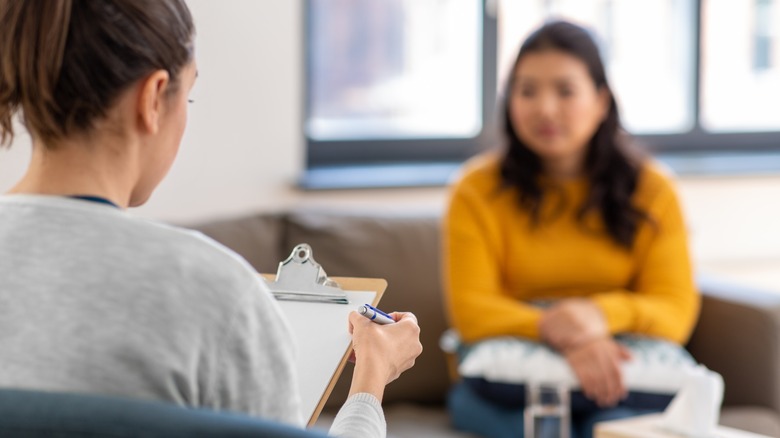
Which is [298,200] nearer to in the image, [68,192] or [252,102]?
[252,102]

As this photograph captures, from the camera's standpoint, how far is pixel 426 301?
2666mm

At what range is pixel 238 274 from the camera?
875 mm

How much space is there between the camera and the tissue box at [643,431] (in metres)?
2.00

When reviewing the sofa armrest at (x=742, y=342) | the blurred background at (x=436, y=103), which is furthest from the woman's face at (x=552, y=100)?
the sofa armrest at (x=742, y=342)

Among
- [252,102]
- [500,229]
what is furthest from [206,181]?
[500,229]

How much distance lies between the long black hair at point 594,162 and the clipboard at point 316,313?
4.85 feet

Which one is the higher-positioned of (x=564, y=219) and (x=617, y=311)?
(x=564, y=219)

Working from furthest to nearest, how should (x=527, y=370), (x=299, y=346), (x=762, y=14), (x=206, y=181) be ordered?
1. (x=762, y=14)
2. (x=206, y=181)
3. (x=527, y=370)
4. (x=299, y=346)

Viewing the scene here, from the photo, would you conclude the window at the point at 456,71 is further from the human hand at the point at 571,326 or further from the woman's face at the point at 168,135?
the woman's face at the point at 168,135

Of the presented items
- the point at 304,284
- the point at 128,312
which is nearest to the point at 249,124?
the point at 304,284

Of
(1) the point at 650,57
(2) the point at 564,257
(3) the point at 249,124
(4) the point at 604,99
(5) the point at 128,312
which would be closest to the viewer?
(5) the point at 128,312

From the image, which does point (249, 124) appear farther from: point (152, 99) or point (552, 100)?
point (152, 99)

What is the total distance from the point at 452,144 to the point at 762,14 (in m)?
1.25

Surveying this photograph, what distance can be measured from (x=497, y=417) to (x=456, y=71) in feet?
4.84
